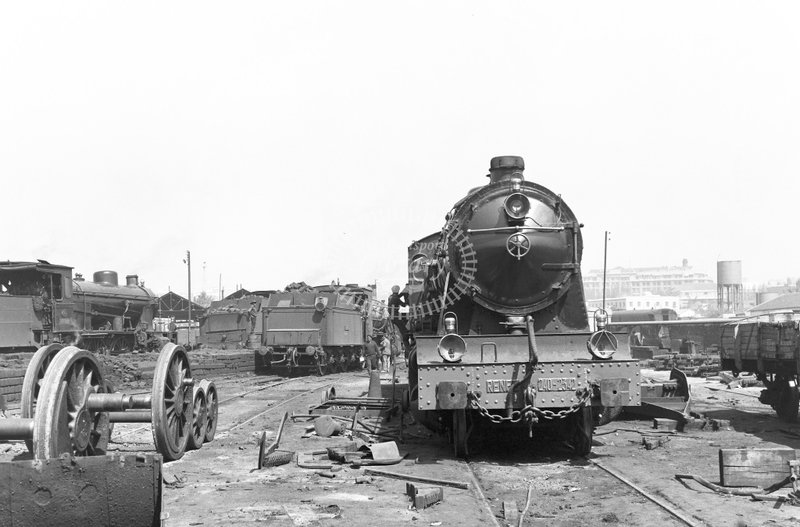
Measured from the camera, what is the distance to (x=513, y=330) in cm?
919

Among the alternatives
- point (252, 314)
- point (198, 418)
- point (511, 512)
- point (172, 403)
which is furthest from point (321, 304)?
point (511, 512)

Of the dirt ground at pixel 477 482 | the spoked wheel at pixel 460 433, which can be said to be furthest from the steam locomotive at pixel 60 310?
the spoked wheel at pixel 460 433

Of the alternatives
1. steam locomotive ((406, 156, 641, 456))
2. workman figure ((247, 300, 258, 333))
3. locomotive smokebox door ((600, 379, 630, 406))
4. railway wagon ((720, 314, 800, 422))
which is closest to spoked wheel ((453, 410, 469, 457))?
steam locomotive ((406, 156, 641, 456))

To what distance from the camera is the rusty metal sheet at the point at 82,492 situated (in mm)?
5598

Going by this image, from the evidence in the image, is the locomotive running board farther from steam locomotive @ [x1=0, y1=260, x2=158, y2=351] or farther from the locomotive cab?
the locomotive cab

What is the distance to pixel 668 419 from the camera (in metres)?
11.8

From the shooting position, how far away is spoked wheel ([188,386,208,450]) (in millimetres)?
9805

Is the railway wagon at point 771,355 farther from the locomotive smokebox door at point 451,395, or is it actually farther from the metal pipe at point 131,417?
the metal pipe at point 131,417

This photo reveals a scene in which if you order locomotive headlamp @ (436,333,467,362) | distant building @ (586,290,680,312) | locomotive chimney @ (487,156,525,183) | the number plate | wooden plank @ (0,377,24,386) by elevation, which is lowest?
wooden plank @ (0,377,24,386)

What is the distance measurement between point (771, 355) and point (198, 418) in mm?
8133

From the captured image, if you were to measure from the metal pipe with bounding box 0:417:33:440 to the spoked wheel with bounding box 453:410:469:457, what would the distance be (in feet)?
14.2

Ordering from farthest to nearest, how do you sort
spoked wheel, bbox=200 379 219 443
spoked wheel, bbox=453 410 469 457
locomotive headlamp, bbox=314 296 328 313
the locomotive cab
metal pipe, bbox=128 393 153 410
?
locomotive headlamp, bbox=314 296 328 313 < the locomotive cab < spoked wheel, bbox=200 379 219 443 < spoked wheel, bbox=453 410 469 457 < metal pipe, bbox=128 393 153 410

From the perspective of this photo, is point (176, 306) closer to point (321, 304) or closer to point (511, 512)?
point (321, 304)

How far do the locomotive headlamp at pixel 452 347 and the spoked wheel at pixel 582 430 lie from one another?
1488 millimetres
